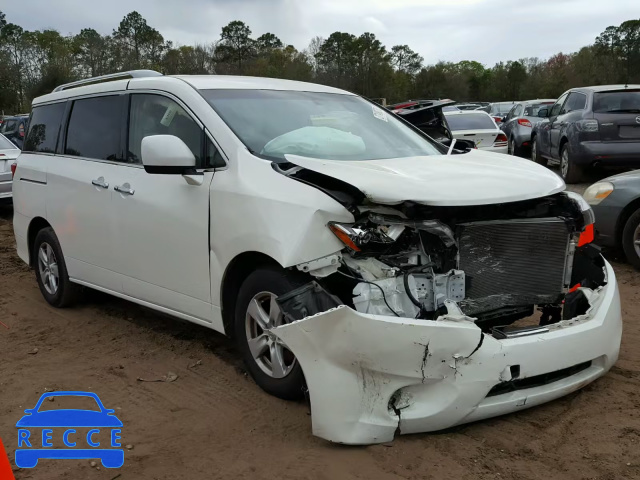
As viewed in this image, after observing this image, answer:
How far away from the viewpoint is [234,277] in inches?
151

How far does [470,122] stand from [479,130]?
0.43 meters

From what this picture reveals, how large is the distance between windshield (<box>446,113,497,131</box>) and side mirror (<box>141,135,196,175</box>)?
10908mm

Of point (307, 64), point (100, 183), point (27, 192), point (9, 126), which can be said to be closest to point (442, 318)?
point (100, 183)

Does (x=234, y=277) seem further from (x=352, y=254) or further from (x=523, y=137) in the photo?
(x=523, y=137)

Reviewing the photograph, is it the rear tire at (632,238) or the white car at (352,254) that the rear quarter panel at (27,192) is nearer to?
the white car at (352,254)

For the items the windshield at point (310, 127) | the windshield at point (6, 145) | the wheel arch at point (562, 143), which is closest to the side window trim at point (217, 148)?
the windshield at point (310, 127)

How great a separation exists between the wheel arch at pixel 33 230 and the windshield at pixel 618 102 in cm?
865

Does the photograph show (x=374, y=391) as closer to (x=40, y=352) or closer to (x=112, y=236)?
(x=112, y=236)

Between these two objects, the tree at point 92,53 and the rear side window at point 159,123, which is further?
the tree at point 92,53

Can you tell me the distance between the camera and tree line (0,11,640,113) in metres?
46.7

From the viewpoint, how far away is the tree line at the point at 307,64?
46.7 metres

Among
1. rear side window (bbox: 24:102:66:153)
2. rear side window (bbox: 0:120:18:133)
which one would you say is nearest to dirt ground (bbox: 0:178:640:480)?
rear side window (bbox: 24:102:66:153)

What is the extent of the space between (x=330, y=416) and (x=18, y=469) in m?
1.52

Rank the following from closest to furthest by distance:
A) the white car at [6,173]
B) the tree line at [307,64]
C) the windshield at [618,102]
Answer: the windshield at [618,102] → the white car at [6,173] → the tree line at [307,64]
